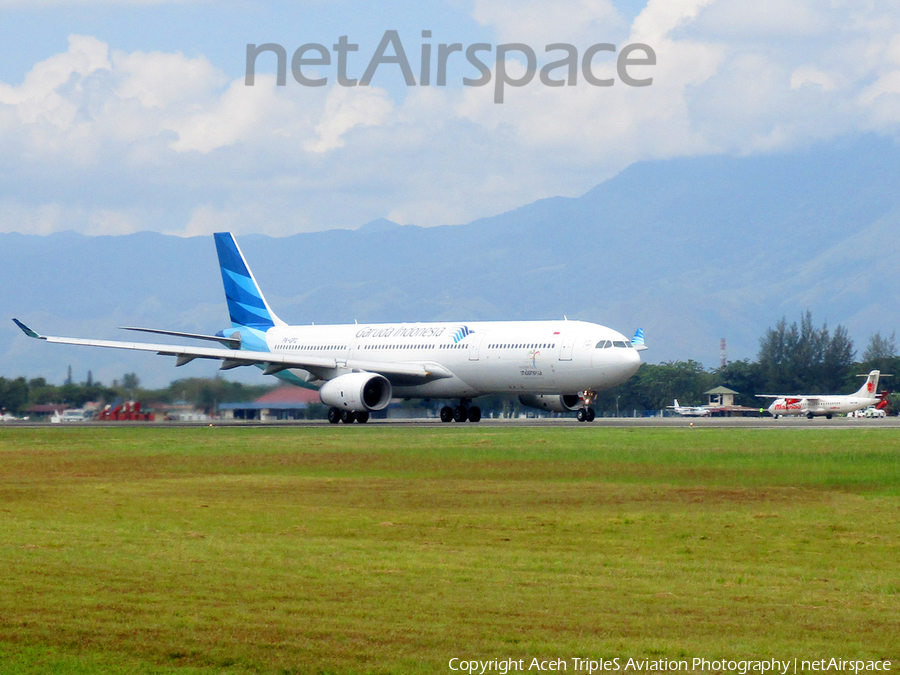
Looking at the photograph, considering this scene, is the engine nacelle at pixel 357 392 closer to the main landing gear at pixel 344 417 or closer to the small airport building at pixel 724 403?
the main landing gear at pixel 344 417

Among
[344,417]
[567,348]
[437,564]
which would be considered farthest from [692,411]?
[437,564]

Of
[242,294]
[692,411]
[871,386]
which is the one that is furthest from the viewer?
[692,411]

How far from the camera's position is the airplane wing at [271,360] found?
2080 inches

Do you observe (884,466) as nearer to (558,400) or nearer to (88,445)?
(88,445)

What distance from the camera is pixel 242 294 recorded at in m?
64.9

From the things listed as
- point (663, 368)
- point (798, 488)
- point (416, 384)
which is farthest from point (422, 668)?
point (663, 368)

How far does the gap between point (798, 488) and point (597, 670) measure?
1383cm

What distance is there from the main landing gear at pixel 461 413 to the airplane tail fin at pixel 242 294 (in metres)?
12.1

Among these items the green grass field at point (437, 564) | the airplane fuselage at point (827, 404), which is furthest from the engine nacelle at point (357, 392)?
the airplane fuselage at point (827, 404)

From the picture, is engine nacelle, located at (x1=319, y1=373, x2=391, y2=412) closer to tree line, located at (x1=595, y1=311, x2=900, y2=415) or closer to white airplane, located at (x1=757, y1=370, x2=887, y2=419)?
white airplane, located at (x1=757, y1=370, x2=887, y2=419)

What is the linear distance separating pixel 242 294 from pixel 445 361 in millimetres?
15984

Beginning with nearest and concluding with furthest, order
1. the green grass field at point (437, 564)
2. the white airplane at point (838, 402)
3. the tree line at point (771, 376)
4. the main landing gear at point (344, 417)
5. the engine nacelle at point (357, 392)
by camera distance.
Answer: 1. the green grass field at point (437, 564)
2. the engine nacelle at point (357, 392)
3. the main landing gear at point (344, 417)
4. the white airplane at point (838, 402)
5. the tree line at point (771, 376)

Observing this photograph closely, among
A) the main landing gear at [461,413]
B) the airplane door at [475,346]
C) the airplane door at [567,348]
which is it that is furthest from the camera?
the main landing gear at [461,413]

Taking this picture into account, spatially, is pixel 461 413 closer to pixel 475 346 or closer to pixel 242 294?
pixel 475 346
